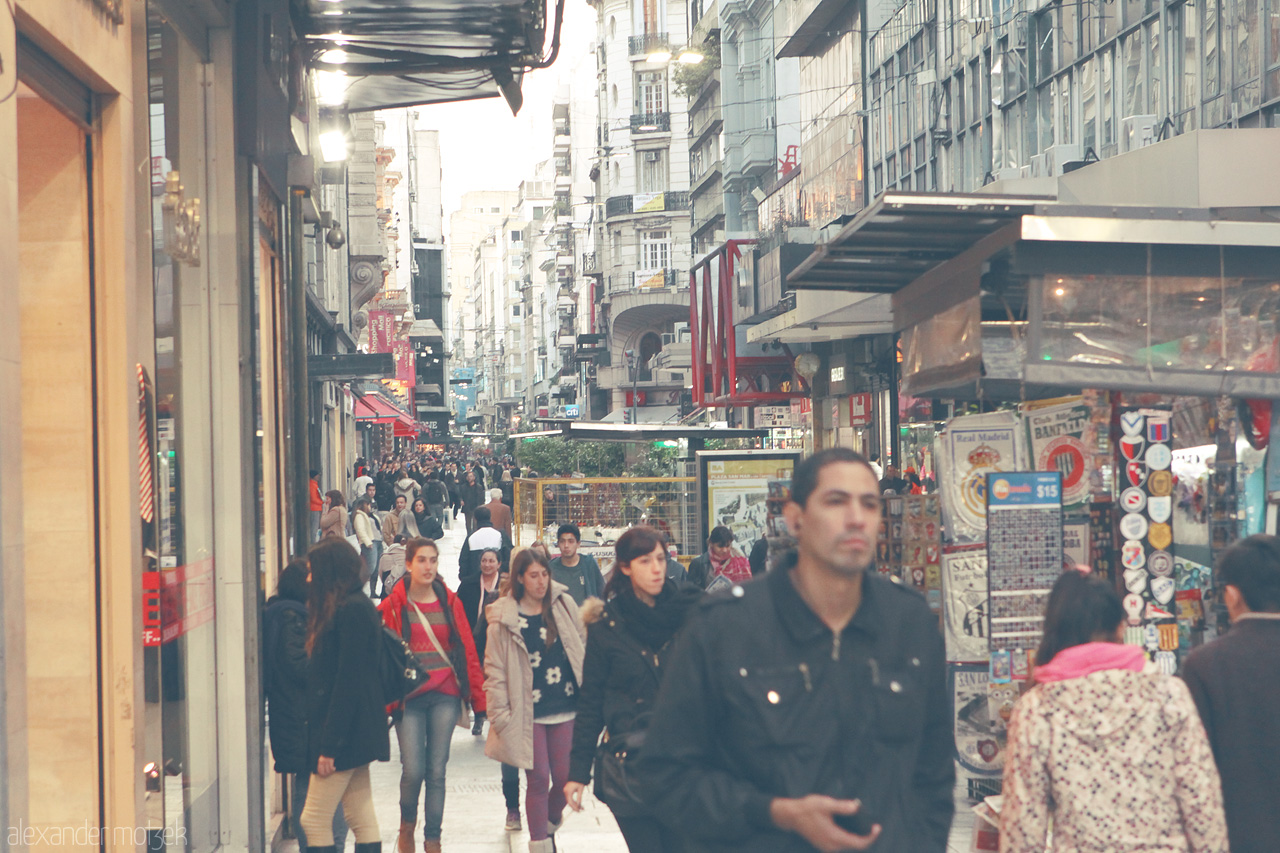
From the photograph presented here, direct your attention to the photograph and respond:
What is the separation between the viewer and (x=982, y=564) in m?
8.34

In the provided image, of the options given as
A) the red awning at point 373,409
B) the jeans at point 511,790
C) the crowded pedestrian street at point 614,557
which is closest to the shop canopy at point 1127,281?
→ the crowded pedestrian street at point 614,557

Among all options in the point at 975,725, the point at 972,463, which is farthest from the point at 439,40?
the point at 975,725

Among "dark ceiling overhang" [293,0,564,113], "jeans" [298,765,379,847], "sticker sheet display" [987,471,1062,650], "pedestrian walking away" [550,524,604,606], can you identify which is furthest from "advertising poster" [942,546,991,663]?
"dark ceiling overhang" [293,0,564,113]

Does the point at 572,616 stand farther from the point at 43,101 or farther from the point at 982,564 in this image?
the point at 43,101

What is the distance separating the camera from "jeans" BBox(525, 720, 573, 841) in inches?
299

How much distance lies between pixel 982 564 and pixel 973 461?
1.98ft

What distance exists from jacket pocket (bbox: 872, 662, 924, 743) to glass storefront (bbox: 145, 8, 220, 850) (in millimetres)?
3646

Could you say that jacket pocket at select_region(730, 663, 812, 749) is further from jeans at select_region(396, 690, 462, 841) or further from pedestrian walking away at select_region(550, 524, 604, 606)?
pedestrian walking away at select_region(550, 524, 604, 606)

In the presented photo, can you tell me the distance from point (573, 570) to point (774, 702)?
7.85 metres

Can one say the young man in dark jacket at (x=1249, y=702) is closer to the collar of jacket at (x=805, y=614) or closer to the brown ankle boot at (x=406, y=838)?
the collar of jacket at (x=805, y=614)

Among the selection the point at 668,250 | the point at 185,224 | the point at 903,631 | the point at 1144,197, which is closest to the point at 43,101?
the point at 185,224

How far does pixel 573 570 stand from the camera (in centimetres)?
1076

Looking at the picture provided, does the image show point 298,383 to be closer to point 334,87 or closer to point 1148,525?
point 334,87

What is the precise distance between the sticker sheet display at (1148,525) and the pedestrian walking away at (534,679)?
9.51 feet
